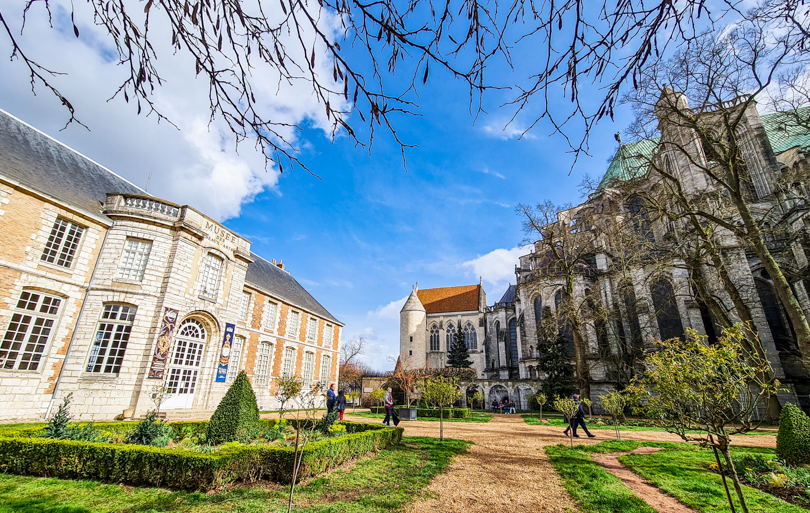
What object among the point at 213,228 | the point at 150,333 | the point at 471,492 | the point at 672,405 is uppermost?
the point at 213,228

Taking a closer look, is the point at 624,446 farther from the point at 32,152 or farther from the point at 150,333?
the point at 32,152

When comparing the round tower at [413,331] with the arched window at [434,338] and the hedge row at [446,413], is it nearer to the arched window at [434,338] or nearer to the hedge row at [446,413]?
the arched window at [434,338]

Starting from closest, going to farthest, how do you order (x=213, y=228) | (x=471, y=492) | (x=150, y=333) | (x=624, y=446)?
(x=471, y=492), (x=624, y=446), (x=150, y=333), (x=213, y=228)

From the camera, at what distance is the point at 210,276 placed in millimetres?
15305

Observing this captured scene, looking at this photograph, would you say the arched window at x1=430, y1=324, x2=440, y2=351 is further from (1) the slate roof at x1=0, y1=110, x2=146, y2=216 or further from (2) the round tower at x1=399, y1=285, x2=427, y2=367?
(1) the slate roof at x1=0, y1=110, x2=146, y2=216

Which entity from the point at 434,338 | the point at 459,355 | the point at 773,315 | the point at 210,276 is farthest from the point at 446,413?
the point at 434,338

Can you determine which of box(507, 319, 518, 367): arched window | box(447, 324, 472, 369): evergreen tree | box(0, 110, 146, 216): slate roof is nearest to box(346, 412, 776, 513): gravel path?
box(0, 110, 146, 216): slate roof

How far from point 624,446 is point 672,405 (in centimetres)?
658

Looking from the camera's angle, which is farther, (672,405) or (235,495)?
(235,495)

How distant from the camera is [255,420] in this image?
28.3ft

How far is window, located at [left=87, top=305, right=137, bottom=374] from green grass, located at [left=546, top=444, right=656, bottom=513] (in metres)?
13.5

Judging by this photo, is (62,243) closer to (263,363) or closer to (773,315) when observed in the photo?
(263,363)

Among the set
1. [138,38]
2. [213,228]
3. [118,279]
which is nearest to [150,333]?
[118,279]

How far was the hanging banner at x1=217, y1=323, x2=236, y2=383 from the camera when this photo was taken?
15078mm
